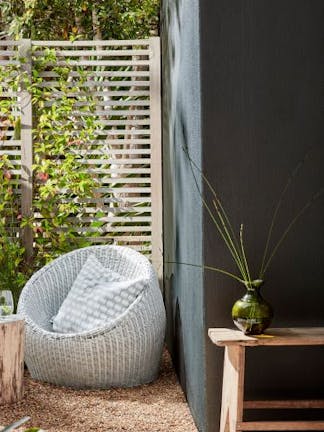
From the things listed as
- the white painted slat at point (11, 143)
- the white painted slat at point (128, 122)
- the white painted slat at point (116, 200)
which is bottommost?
the white painted slat at point (116, 200)

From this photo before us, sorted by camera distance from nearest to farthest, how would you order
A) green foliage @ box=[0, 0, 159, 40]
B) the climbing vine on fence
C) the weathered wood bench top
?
the weathered wood bench top
the climbing vine on fence
green foliage @ box=[0, 0, 159, 40]

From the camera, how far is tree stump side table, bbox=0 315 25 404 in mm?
3924

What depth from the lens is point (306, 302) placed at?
319 cm

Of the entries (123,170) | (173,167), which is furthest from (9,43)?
(173,167)

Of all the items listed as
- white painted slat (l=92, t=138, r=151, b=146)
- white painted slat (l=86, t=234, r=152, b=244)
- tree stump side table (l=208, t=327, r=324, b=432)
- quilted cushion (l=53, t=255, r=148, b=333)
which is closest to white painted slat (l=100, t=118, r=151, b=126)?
white painted slat (l=92, t=138, r=151, b=146)

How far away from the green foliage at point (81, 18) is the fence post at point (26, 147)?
1.51ft

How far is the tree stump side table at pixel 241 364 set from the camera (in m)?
2.79

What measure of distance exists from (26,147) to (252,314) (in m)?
3.03

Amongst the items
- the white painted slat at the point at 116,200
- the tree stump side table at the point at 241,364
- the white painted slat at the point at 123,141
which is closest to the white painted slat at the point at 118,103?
the white painted slat at the point at 123,141

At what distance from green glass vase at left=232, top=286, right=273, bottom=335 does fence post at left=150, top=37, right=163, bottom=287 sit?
2.66 metres

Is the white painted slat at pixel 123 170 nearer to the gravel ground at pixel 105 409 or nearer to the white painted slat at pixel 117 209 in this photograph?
the white painted slat at pixel 117 209

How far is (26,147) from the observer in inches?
218

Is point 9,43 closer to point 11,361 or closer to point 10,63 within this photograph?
point 10,63

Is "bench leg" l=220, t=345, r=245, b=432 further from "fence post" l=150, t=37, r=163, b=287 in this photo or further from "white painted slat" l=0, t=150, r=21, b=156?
"white painted slat" l=0, t=150, r=21, b=156
